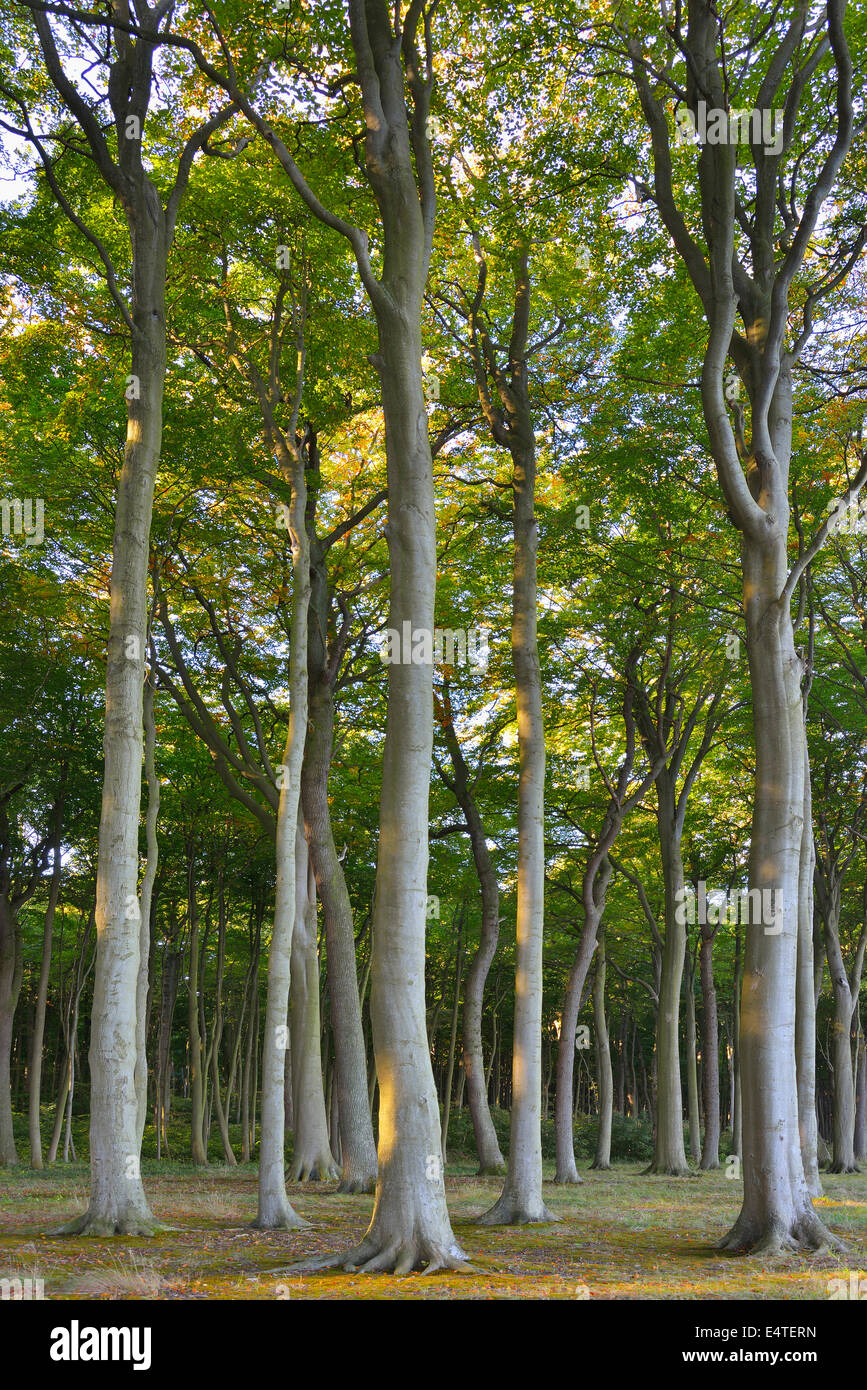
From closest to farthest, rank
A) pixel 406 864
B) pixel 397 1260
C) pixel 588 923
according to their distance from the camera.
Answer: pixel 397 1260, pixel 406 864, pixel 588 923

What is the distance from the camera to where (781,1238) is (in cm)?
850

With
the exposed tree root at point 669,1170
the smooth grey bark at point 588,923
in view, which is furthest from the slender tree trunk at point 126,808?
the exposed tree root at point 669,1170

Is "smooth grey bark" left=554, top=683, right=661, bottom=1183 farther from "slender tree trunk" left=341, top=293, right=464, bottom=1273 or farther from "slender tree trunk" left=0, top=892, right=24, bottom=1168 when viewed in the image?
"slender tree trunk" left=341, top=293, right=464, bottom=1273

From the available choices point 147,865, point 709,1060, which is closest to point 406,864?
point 147,865

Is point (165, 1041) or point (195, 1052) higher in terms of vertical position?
point (195, 1052)

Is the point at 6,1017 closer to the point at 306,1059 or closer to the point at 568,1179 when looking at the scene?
the point at 306,1059

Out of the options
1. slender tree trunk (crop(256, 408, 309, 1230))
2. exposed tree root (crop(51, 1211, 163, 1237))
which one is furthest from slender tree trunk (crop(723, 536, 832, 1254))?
exposed tree root (crop(51, 1211, 163, 1237))

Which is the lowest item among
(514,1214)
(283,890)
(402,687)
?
(514,1214)

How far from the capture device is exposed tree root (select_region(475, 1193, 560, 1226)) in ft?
35.6

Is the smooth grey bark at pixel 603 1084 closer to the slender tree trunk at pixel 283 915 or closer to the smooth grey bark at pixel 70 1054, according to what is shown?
the smooth grey bark at pixel 70 1054

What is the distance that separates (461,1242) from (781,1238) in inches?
107

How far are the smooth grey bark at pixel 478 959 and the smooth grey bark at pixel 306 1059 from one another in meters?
3.37

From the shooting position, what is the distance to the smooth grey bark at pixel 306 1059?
1722 cm
